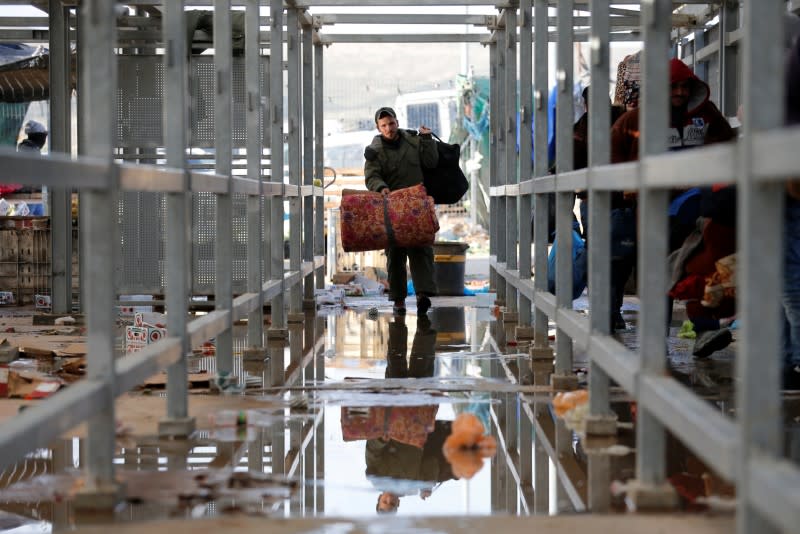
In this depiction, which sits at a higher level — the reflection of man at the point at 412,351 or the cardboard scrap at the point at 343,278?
the cardboard scrap at the point at 343,278

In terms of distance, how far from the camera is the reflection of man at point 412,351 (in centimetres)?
679

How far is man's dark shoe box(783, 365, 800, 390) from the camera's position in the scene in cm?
577

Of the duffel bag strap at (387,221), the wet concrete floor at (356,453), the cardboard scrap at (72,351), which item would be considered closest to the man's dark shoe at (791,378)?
the wet concrete floor at (356,453)

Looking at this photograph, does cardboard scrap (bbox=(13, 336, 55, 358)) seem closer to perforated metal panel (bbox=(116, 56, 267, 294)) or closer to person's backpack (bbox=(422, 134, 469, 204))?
perforated metal panel (bbox=(116, 56, 267, 294))

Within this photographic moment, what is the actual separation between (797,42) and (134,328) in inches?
154

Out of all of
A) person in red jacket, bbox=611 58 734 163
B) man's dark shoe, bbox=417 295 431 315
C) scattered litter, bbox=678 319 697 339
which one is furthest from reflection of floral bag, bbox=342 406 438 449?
man's dark shoe, bbox=417 295 431 315

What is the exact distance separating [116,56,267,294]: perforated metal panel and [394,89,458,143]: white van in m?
14.7

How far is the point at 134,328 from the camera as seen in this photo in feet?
22.5

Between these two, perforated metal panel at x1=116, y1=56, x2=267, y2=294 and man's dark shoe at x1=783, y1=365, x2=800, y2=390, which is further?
perforated metal panel at x1=116, y1=56, x2=267, y2=294

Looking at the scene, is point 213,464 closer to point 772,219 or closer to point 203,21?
point 772,219

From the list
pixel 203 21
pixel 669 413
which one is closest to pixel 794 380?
pixel 669 413

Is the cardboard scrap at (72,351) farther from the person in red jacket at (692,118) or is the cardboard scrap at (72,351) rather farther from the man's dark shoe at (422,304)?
the person in red jacket at (692,118)

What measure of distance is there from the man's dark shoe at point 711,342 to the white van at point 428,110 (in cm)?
1844

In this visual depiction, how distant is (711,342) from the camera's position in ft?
22.7
